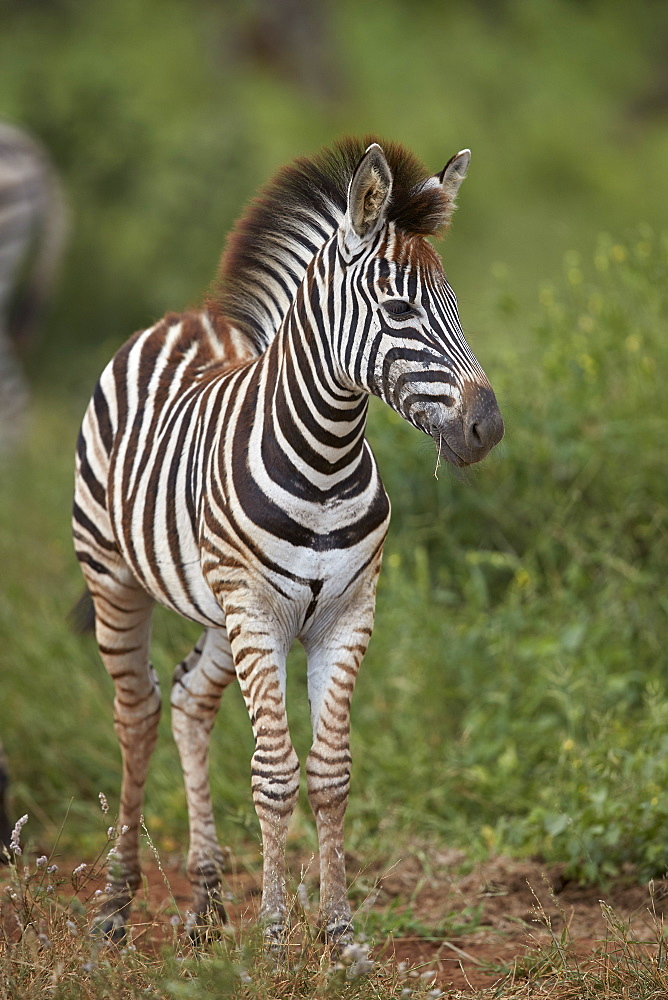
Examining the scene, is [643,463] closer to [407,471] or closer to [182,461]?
[407,471]

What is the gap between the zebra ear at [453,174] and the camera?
10.3 ft

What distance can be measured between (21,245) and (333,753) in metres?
8.43

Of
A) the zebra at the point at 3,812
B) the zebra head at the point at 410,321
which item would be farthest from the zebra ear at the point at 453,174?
the zebra at the point at 3,812

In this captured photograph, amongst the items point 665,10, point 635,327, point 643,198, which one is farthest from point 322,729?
point 665,10

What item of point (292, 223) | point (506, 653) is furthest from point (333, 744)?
point (506, 653)

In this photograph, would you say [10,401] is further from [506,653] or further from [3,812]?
[506,653]

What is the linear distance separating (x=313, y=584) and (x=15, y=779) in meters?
2.93

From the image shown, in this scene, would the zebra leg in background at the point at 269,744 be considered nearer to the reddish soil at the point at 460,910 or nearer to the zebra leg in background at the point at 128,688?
the reddish soil at the point at 460,910

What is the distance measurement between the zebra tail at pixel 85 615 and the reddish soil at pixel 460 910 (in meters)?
0.94

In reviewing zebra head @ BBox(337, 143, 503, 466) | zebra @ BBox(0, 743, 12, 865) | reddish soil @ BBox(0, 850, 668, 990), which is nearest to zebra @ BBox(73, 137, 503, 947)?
zebra head @ BBox(337, 143, 503, 466)

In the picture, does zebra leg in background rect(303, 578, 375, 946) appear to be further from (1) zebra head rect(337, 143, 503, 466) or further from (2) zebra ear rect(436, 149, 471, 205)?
(2) zebra ear rect(436, 149, 471, 205)

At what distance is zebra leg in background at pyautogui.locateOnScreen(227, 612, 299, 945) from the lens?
10.7 feet

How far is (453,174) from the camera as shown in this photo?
10.4 ft

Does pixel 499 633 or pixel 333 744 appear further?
pixel 499 633
